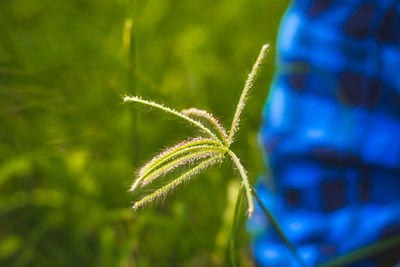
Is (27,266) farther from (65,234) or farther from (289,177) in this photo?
(289,177)

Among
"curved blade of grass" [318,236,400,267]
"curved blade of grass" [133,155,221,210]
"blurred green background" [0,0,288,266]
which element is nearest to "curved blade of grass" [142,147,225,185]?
"curved blade of grass" [133,155,221,210]

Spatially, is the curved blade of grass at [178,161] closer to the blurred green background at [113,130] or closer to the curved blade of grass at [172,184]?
the curved blade of grass at [172,184]

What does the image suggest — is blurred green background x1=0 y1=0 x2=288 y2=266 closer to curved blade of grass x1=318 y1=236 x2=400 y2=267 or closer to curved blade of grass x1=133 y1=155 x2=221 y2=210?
curved blade of grass x1=318 y1=236 x2=400 y2=267

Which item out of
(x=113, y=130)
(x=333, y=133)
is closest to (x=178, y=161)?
(x=333, y=133)

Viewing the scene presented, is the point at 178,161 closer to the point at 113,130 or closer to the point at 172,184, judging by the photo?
the point at 172,184

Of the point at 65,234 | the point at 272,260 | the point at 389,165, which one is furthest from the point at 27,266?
the point at 389,165

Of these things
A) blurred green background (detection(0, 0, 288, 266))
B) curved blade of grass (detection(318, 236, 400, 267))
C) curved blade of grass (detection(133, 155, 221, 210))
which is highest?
curved blade of grass (detection(133, 155, 221, 210))
